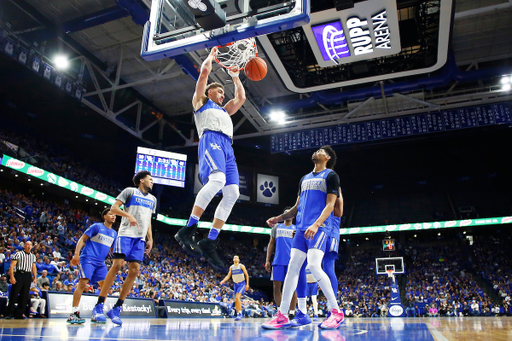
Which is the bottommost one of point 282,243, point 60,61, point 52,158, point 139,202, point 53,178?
point 282,243

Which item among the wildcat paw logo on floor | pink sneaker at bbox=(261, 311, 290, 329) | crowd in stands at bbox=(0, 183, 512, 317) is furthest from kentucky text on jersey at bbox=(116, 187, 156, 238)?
the wildcat paw logo on floor

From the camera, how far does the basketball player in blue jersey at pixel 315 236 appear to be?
4043 millimetres

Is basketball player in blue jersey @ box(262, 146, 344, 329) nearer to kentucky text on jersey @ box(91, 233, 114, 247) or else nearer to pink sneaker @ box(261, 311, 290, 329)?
pink sneaker @ box(261, 311, 290, 329)

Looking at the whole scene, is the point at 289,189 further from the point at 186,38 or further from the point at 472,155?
the point at 186,38

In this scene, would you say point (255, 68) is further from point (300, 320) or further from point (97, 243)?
point (97, 243)

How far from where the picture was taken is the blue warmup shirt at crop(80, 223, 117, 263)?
18.4ft

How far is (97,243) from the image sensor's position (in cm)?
575

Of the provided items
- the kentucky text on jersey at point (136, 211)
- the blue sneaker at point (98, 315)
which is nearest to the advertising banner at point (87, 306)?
the blue sneaker at point (98, 315)

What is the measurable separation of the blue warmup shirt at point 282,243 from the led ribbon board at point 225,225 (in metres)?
13.7

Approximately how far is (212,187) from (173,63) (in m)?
14.0

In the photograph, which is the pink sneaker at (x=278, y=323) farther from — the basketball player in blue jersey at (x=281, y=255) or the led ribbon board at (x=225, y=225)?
the led ribbon board at (x=225, y=225)

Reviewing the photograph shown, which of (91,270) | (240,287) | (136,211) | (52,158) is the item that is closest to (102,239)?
(91,270)

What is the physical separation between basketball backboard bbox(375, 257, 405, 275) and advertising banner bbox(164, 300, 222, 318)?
431 inches

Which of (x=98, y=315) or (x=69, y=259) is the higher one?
(x=69, y=259)
